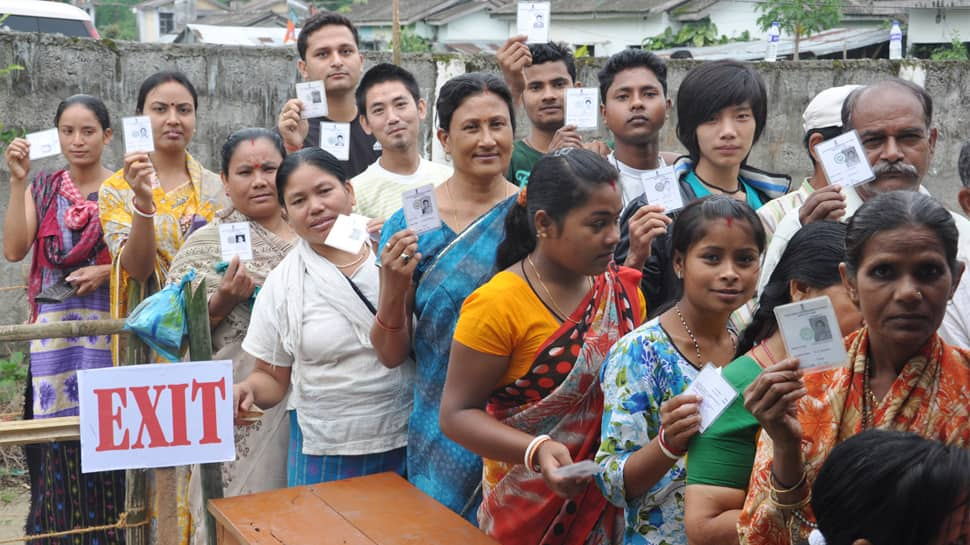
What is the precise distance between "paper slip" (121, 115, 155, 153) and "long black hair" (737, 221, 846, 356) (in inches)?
104

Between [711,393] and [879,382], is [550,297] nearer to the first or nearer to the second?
[711,393]

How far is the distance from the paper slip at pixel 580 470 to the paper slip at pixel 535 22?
2451 millimetres

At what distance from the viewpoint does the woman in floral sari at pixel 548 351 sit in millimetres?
2873

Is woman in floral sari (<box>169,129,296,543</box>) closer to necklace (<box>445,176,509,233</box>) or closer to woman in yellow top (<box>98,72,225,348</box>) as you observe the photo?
woman in yellow top (<box>98,72,225,348</box>)

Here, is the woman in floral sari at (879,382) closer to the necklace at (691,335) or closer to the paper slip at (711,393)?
the paper slip at (711,393)

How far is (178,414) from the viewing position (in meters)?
3.29

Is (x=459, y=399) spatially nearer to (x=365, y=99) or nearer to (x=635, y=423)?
(x=635, y=423)

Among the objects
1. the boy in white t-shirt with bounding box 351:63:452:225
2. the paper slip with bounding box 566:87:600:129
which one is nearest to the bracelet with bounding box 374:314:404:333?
the boy in white t-shirt with bounding box 351:63:452:225

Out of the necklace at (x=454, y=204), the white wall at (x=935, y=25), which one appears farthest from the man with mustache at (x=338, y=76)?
the white wall at (x=935, y=25)

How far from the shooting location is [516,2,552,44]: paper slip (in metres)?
4.57

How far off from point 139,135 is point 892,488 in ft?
11.0

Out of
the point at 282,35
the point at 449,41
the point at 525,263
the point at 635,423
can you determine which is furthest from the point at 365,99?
the point at 282,35

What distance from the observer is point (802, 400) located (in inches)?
84.3

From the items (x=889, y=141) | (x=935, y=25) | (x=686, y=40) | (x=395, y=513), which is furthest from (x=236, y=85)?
(x=935, y=25)
